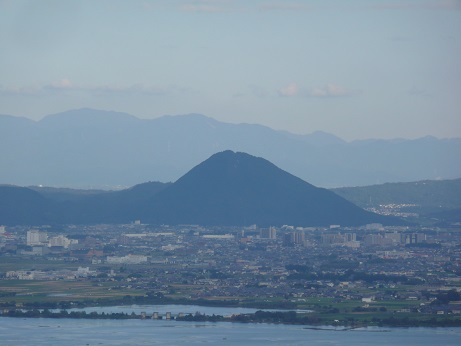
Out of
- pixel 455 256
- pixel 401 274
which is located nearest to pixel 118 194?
pixel 455 256

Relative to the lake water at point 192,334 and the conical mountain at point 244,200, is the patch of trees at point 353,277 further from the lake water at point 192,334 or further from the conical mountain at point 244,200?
the conical mountain at point 244,200

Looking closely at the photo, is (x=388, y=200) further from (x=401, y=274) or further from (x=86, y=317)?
(x=86, y=317)

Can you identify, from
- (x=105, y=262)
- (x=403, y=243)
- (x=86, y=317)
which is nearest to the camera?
(x=86, y=317)

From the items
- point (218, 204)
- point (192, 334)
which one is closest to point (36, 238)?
point (218, 204)

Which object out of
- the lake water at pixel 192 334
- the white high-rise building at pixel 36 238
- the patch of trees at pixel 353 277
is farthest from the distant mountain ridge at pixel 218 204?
the lake water at pixel 192 334

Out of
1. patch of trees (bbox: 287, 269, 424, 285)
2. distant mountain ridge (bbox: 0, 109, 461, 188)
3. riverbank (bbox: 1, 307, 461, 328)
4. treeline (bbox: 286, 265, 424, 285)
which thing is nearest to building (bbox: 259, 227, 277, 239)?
treeline (bbox: 286, 265, 424, 285)

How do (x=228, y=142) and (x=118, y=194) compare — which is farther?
(x=228, y=142)
